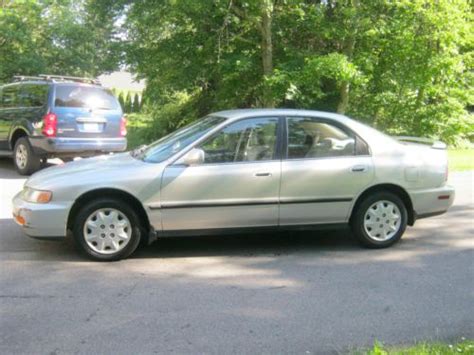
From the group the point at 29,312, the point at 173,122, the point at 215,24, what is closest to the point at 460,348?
the point at 29,312

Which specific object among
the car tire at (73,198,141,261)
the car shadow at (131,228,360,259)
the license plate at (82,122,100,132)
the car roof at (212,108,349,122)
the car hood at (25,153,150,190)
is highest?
the car roof at (212,108,349,122)

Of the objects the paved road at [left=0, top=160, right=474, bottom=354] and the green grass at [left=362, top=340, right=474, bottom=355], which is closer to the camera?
the green grass at [left=362, top=340, right=474, bottom=355]

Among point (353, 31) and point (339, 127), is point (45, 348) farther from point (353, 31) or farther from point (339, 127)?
point (353, 31)

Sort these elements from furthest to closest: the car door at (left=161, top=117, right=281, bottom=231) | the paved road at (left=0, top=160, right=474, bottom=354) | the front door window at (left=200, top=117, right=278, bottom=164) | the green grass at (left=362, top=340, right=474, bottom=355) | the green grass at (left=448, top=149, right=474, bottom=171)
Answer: the green grass at (left=448, top=149, right=474, bottom=171), the front door window at (left=200, top=117, right=278, bottom=164), the car door at (left=161, top=117, right=281, bottom=231), the paved road at (left=0, top=160, right=474, bottom=354), the green grass at (left=362, top=340, right=474, bottom=355)

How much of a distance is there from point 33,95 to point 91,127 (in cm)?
140

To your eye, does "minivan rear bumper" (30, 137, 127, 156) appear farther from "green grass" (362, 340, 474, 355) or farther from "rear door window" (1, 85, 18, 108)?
"green grass" (362, 340, 474, 355)

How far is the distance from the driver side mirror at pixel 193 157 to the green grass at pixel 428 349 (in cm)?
265

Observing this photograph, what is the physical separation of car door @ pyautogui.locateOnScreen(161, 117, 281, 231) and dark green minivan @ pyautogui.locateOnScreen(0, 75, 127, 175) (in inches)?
230

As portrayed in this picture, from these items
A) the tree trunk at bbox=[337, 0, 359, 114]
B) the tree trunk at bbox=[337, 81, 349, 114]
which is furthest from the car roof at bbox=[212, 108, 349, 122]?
the tree trunk at bbox=[337, 81, 349, 114]

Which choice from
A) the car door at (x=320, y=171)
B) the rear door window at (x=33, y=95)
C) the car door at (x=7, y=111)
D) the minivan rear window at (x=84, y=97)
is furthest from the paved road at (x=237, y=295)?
the car door at (x=7, y=111)

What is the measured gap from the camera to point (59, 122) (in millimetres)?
10656

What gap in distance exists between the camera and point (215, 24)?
15391 mm

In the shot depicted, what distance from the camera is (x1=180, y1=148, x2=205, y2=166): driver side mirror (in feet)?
18.2

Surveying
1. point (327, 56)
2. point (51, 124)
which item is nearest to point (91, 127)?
point (51, 124)
